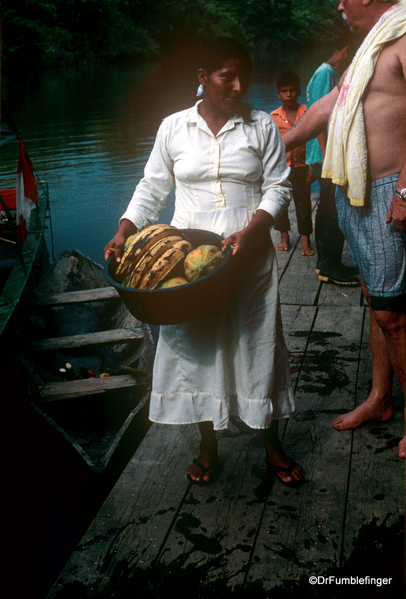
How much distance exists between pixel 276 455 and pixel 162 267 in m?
0.96

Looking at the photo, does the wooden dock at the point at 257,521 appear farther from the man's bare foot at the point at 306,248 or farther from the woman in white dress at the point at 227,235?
the man's bare foot at the point at 306,248

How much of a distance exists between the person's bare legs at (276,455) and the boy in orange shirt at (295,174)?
2.69 meters

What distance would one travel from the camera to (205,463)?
2.03m

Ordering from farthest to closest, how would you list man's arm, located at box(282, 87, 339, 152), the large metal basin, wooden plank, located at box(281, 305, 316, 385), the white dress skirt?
wooden plank, located at box(281, 305, 316, 385)
man's arm, located at box(282, 87, 339, 152)
the white dress skirt
the large metal basin

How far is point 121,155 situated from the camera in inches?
617

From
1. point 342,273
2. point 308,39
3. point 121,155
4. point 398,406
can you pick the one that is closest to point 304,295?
point 342,273

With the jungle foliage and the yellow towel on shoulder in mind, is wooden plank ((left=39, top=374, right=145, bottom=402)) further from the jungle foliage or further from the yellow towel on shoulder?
the jungle foliage

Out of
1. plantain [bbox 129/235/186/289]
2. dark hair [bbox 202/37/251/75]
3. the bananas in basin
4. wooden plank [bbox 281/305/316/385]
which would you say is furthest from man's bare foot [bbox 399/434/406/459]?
dark hair [bbox 202/37/251/75]

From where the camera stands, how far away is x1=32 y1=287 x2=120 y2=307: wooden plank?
4.80 meters

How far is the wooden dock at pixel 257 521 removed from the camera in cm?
159

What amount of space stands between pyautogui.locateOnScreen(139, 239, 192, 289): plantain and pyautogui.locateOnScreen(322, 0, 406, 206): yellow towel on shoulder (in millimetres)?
711

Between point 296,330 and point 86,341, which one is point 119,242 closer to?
point 296,330

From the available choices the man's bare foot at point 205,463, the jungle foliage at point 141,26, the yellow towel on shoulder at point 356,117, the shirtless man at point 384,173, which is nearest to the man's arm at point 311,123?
the shirtless man at point 384,173

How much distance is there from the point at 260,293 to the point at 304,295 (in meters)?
1.91
